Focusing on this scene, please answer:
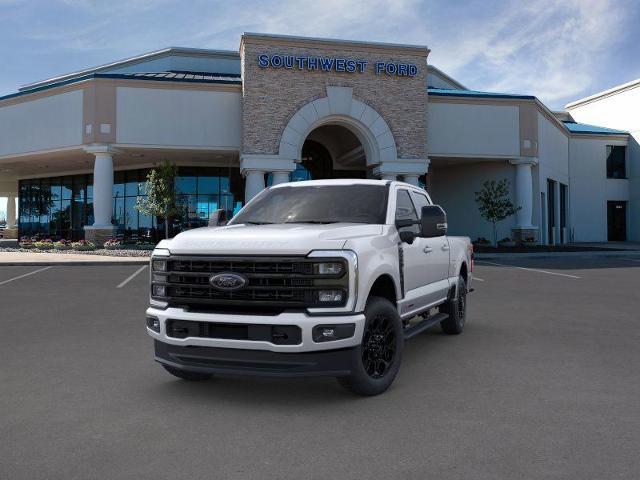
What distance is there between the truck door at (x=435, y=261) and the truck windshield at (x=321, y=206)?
0.71m

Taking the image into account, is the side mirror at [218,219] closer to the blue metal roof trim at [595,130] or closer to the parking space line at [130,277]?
the parking space line at [130,277]

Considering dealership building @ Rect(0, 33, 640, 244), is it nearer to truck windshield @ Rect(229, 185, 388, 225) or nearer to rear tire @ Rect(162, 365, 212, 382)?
truck windshield @ Rect(229, 185, 388, 225)

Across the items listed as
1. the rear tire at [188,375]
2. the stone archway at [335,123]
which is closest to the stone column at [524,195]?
the stone archway at [335,123]

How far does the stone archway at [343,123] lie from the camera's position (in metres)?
27.6

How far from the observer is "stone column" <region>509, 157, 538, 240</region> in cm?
3156

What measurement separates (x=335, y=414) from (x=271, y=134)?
23.8 metres

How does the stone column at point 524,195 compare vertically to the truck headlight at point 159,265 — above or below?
above

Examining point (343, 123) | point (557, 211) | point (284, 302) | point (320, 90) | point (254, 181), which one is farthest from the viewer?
point (557, 211)

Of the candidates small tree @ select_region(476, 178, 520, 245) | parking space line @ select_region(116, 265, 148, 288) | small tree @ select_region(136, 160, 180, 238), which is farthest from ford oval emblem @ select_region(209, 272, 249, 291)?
small tree @ select_region(476, 178, 520, 245)

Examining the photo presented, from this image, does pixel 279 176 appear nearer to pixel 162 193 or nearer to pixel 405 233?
pixel 162 193

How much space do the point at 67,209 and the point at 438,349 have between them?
36.9 metres

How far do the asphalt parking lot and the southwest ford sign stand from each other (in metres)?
20.9

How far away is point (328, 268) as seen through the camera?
4.75 m

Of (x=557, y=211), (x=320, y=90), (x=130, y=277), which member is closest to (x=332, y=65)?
(x=320, y=90)
